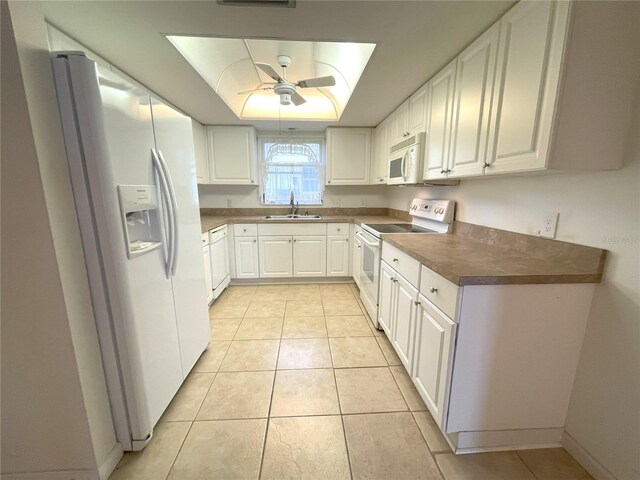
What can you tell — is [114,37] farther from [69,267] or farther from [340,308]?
[340,308]

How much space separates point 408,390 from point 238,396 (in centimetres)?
107

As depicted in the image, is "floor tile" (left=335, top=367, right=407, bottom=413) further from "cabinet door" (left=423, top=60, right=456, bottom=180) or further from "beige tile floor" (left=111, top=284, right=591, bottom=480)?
"cabinet door" (left=423, top=60, right=456, bottom=180)

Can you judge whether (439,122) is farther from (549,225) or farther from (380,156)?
(380,156)

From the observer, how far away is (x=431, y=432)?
1355 millimetres

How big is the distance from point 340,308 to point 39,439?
7.25 ft

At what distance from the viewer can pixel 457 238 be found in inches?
75.9

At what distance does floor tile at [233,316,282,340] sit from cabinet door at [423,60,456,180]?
186 cm

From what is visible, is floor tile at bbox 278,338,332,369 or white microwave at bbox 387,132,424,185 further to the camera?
white microwave at bbox 387,132,424,185

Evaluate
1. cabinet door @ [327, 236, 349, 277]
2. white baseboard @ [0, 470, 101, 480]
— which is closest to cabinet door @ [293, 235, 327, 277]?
cabinet door @ [327, 236, 349, 277]

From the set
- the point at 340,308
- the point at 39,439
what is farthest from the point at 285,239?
the point at 39,439

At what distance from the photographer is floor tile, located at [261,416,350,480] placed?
115cm

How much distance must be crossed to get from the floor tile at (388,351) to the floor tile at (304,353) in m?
0.44

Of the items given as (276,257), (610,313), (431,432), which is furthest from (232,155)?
(610,313)

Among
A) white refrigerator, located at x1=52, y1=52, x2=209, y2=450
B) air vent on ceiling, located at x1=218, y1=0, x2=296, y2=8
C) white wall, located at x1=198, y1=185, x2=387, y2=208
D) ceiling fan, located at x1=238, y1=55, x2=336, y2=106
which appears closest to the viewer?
white refrigerator, located at x1=52, y1=52, x2=209, y2=450
